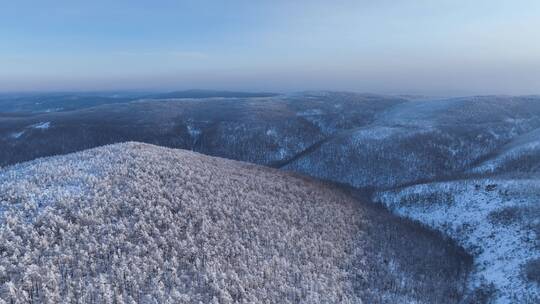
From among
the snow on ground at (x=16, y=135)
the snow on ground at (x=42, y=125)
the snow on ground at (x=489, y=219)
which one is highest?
the snow on ground at (x=42, y=125)

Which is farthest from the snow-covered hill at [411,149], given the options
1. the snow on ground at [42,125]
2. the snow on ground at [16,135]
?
the snow on ground at [16,135]

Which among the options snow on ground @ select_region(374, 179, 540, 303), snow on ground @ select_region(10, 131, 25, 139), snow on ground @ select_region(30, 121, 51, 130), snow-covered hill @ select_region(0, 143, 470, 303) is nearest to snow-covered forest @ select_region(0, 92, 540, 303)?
snow on ground @ select_region(374, 179, 540, 303)

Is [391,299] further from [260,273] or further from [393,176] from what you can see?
[393,176]

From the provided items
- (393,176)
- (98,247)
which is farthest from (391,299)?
(393,176)

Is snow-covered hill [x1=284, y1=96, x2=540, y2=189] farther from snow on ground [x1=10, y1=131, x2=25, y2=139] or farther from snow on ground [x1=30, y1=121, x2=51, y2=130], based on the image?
snow on ground [x1=10, y1=131, x2=25, y2=139]

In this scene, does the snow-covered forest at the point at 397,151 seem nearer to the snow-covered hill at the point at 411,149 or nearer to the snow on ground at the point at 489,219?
the snow on ground at the point at 489,219

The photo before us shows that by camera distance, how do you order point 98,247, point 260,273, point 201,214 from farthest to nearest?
1. point 201,214
2. point 260,273
3. point 98,247

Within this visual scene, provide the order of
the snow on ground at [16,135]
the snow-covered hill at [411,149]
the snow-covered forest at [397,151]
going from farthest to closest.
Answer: the snow on ground at [16,135] < the snow-covered hill at [411,149] < the snow-covered forest at [397,151]
